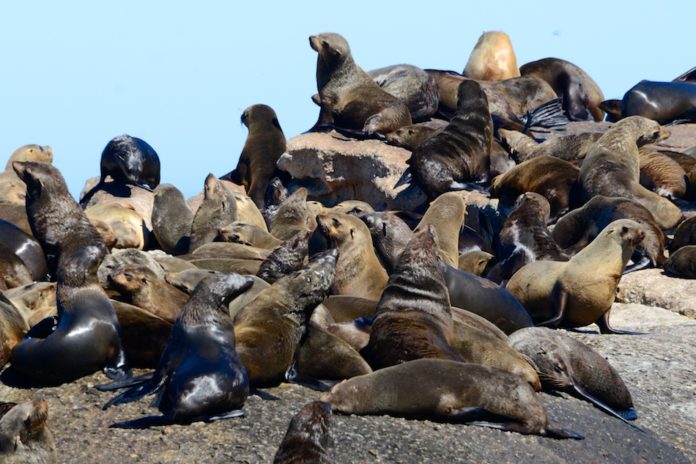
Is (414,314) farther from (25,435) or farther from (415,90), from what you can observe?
(415,90)

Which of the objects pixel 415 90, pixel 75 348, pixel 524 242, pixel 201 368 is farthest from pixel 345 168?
pixel 201 368

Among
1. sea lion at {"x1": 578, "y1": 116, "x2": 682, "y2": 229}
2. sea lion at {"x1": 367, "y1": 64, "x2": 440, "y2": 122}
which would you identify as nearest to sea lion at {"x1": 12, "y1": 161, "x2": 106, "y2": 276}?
sea lion at {"x1": 578, "y1": 116, "x2": 682, "y2": 229}

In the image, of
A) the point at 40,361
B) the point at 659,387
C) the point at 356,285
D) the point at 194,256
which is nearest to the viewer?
the point at 40,361

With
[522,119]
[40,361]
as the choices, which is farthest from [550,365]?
[522,119]

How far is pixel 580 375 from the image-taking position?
24.0 feet

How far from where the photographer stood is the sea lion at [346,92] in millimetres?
15922

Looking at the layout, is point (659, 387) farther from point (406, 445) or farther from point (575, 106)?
point (575, 106)

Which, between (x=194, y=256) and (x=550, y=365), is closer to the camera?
(x=550, y=365)

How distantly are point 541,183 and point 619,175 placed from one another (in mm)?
880

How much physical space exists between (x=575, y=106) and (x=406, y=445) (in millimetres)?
13580

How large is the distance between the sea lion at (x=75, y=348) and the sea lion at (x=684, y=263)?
20.5 feet

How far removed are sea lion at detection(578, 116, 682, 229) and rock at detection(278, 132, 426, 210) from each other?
8.21ft

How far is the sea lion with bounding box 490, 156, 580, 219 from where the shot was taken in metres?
13.0

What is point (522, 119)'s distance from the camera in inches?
669
